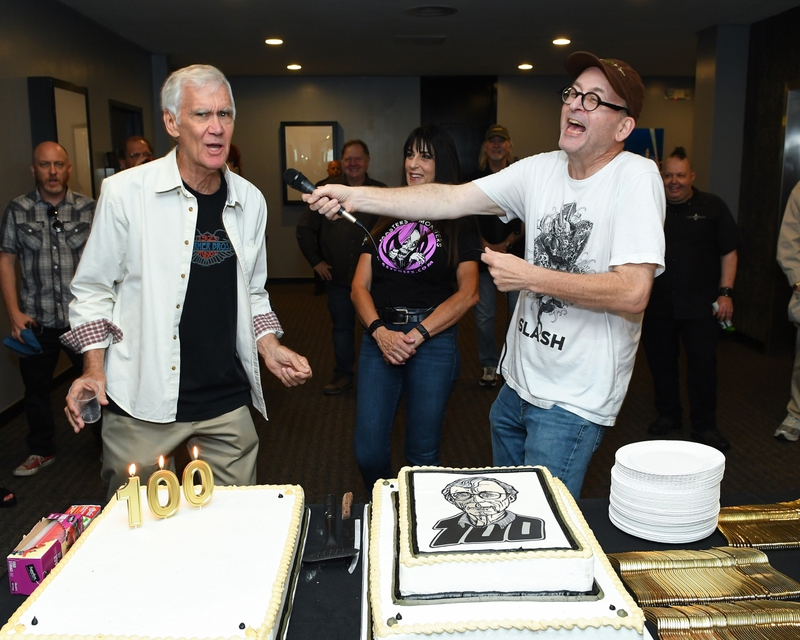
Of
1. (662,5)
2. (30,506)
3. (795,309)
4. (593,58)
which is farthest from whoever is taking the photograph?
(662,5)

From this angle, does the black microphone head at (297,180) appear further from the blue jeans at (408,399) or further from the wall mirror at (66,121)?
the wall mirror at (66,121)

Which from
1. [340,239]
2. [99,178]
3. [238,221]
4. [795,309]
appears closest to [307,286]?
[99,178]

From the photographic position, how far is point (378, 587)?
114cm

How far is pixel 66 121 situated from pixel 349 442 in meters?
3.52

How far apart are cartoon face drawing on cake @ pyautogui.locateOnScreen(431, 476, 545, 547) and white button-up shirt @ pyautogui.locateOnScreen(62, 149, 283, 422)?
1.07 metres

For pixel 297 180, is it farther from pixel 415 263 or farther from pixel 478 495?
pixel 478 495

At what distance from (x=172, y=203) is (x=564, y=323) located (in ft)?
3.84

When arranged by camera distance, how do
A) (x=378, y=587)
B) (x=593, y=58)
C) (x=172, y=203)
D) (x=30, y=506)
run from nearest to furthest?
(x=378, y=587), (x=593, y=58), (x=172, y=203), (x=30, y=506)

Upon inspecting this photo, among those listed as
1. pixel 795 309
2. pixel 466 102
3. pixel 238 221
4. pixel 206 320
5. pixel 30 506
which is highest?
pixel 466 102

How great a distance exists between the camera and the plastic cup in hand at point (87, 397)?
1729mm

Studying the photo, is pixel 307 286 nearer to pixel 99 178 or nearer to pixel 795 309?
pixel 99 178

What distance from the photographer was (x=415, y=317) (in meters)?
2.77

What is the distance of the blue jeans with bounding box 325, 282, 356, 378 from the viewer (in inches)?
212

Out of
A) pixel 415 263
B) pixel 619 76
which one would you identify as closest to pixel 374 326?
pixel 415 263
